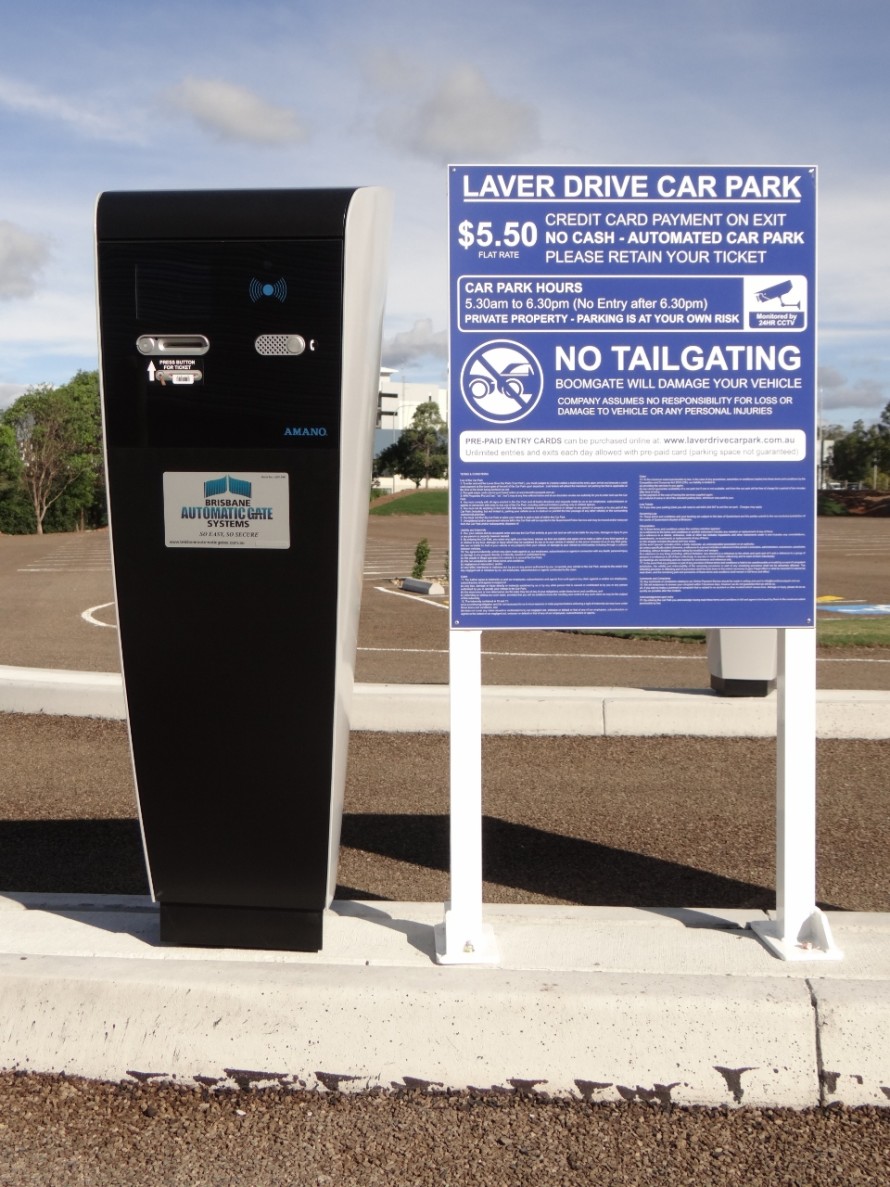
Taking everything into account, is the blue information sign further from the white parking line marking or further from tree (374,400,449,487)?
tree (374,400,449,487)

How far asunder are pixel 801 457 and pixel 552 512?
0.73 meters

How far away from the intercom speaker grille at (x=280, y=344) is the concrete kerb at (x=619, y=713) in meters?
4.65

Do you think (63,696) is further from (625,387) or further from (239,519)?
(625,387)

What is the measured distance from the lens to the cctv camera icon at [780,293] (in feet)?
11.6

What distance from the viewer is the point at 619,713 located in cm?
766

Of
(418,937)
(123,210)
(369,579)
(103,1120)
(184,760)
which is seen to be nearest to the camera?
(103,1120)

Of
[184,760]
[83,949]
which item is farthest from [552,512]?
[83,949]

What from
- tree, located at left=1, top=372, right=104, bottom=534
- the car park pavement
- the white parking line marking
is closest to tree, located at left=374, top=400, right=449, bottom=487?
tree, located at left=1, top=372, right=104, bottom=534

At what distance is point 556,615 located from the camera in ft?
11.8

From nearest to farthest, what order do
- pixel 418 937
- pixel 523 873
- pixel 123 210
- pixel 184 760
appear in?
pixel 123 210, pixel 184 760, pixel 418 937, pixel 523 873

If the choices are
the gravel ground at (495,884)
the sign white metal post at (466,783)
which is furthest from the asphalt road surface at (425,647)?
the sign white metal post at (466,783)

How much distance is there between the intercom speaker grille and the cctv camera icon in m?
1.31

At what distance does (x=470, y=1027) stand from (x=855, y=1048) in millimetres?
943

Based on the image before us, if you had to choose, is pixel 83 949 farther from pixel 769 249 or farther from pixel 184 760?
pixel 769 249
